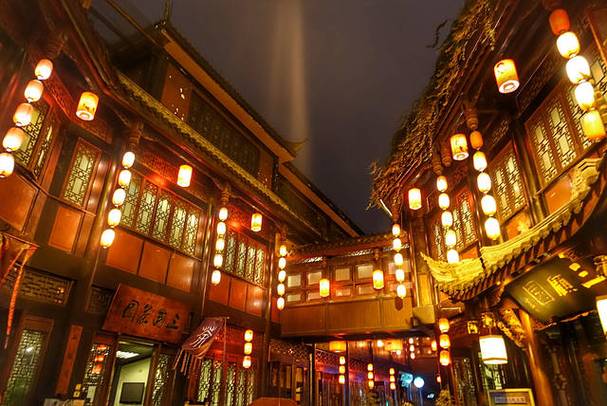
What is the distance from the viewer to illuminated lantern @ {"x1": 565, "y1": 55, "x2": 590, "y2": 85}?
548cm

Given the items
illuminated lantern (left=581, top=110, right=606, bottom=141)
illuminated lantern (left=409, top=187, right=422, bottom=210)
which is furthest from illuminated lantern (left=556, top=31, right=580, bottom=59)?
illuminated lantern (left=409, top=187, right=422, bottom=210)

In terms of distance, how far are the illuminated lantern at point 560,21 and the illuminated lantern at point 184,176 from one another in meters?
8.94

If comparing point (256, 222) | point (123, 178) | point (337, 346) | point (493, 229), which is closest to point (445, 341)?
point (493, 229)

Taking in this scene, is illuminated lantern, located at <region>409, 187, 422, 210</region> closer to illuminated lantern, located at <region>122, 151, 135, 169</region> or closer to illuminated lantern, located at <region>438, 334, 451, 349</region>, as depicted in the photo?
illuminated lantern, located at <region>438, 334, 451, 349</region>

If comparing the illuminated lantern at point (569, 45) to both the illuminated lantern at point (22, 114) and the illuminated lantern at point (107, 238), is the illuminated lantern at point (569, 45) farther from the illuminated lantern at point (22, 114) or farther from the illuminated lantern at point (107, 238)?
the illuminated lantern at point (107, 238)

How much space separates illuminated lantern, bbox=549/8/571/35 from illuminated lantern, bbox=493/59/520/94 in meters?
0.96

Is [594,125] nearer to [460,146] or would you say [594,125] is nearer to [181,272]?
[460,146]

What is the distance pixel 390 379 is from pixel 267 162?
15488mm

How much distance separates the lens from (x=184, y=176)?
1127 cm

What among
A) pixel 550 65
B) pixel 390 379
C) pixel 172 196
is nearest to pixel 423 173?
pixel 550 65

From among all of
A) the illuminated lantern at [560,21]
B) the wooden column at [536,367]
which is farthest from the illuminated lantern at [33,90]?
the wooden column at [536,367]

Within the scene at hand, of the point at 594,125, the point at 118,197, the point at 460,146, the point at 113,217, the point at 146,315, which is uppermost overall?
the point at 460,146

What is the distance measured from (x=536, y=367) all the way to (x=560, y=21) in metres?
5.60

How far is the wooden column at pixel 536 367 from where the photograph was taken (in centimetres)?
669
